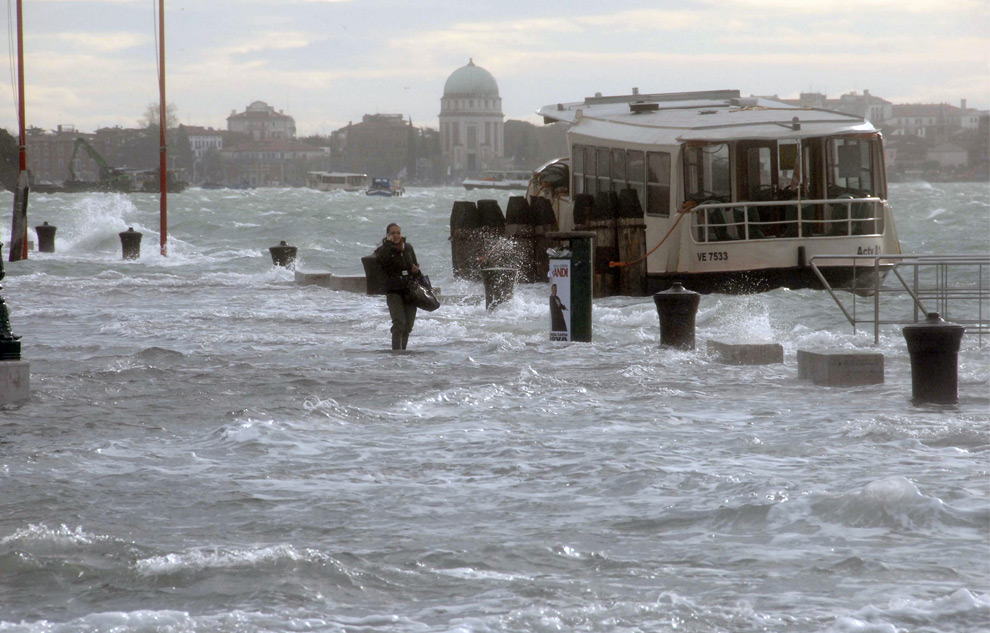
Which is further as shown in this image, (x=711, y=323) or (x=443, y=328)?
(x=711, y=323)

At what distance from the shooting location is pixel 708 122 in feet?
75.3

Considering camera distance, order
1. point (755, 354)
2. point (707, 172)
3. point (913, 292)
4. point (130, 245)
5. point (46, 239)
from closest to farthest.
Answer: point (755, 354), point (913, 292), point (707, 172), point (130, 245), point (46, 239)

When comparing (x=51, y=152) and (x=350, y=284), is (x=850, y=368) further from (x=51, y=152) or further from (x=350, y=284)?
(x=51, y=152)

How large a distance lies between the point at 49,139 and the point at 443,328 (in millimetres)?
180013

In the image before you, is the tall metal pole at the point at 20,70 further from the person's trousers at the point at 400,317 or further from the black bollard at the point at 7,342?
the black bollard at the point at 7,342

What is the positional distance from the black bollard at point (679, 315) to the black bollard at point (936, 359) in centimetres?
404

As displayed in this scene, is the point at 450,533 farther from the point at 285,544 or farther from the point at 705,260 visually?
the point at 705,260

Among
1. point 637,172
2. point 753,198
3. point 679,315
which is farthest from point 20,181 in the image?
point 679,315

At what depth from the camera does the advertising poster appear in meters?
15.6

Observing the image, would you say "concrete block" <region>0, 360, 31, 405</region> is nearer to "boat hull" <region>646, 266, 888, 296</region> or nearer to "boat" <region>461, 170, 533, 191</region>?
"boat hull" <region>646, 266, 888, 296</region>

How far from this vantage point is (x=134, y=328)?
17812 millimetres

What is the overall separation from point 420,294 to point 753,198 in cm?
941

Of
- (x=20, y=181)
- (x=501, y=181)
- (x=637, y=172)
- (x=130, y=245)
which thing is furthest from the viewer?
(x=501, y=181)

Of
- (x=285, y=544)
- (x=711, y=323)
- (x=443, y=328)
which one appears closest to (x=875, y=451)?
(x=285, y=544)
